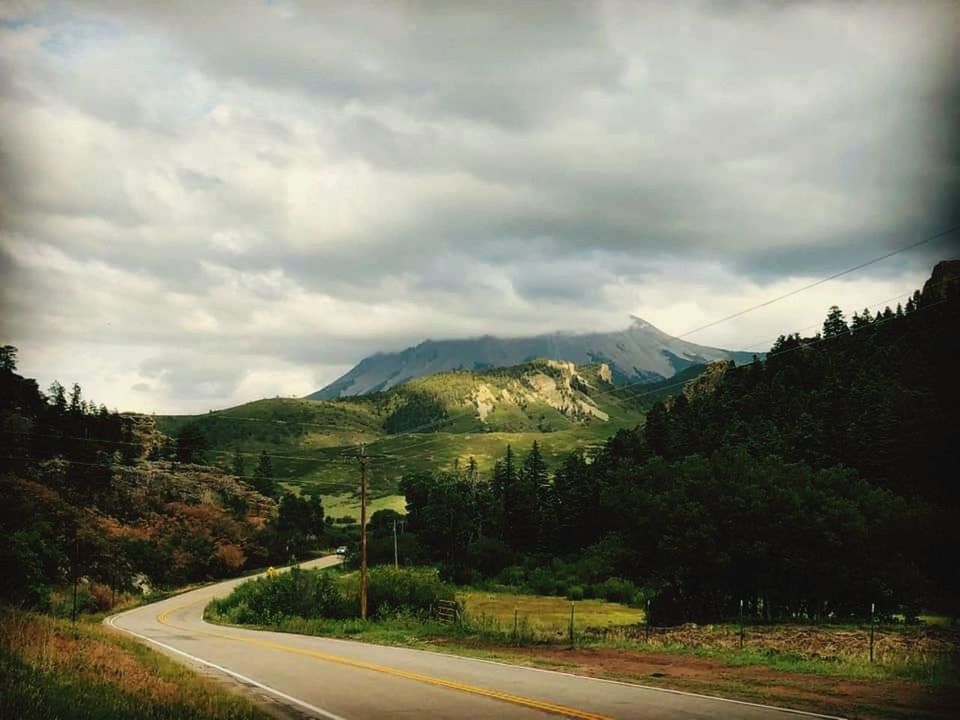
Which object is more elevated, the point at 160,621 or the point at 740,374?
the point at 740,374

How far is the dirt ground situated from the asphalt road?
1268 mm

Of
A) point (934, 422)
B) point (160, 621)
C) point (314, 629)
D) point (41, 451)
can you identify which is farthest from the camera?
point (41, 451)


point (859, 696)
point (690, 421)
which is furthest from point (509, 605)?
point (690, 421)

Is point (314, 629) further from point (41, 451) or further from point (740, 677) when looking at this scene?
point (41, 451)

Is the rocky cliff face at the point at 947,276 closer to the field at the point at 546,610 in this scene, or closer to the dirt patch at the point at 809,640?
the dirt patch at the point at 809,640

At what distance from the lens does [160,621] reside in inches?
2276

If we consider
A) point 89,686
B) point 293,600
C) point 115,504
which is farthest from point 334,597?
point 115,504

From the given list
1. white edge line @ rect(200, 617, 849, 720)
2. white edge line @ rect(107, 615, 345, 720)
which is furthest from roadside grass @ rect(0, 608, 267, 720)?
white edge line @ rect(200, 617, 849, 720)

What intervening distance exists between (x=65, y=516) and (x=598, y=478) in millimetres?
80537

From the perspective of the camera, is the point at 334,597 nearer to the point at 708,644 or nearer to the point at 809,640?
the point at 708,644

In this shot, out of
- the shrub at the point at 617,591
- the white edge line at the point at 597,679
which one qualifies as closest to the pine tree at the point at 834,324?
the shrub at the point at 617,591

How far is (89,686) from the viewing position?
15.8 meters

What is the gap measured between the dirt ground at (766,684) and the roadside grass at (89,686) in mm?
11122

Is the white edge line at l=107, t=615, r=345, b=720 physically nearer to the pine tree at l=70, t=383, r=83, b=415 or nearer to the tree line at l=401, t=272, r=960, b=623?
the tree line at l=401, t=272, r=960, b=623
